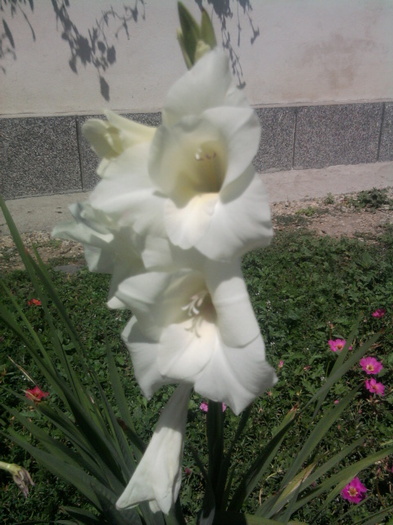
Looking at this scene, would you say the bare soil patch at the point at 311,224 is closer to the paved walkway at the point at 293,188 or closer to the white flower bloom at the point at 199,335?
the paved walkway at the point at 293,188

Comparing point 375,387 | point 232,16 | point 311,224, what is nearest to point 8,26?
point 232,16

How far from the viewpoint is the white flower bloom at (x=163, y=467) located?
3.24 ft

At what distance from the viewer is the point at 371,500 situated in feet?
6.69

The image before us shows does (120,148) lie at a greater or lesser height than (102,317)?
greater

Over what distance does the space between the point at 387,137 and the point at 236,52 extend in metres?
2.32

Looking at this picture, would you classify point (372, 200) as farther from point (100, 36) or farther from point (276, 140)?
point (100, 36)

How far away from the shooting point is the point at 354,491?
1.93m

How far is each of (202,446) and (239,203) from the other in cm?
166

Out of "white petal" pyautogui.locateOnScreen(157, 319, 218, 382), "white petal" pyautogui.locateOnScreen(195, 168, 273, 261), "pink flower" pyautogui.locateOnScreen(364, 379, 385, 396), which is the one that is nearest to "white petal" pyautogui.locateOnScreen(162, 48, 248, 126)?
"white petal" pyautogui.locateOnScreen(195, 168, 273, 261)

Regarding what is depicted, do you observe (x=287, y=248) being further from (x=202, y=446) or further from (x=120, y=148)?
(x=120, y=148)

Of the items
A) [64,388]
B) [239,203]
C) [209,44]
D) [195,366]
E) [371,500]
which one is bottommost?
[371,500]

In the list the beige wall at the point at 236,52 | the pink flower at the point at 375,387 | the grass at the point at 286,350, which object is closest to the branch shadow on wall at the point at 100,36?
the beige wall at the point at 236,52

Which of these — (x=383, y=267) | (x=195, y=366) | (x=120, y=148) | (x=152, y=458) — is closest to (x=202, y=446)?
(x=152, y=458)

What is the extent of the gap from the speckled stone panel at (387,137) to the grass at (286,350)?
232 centimetres
